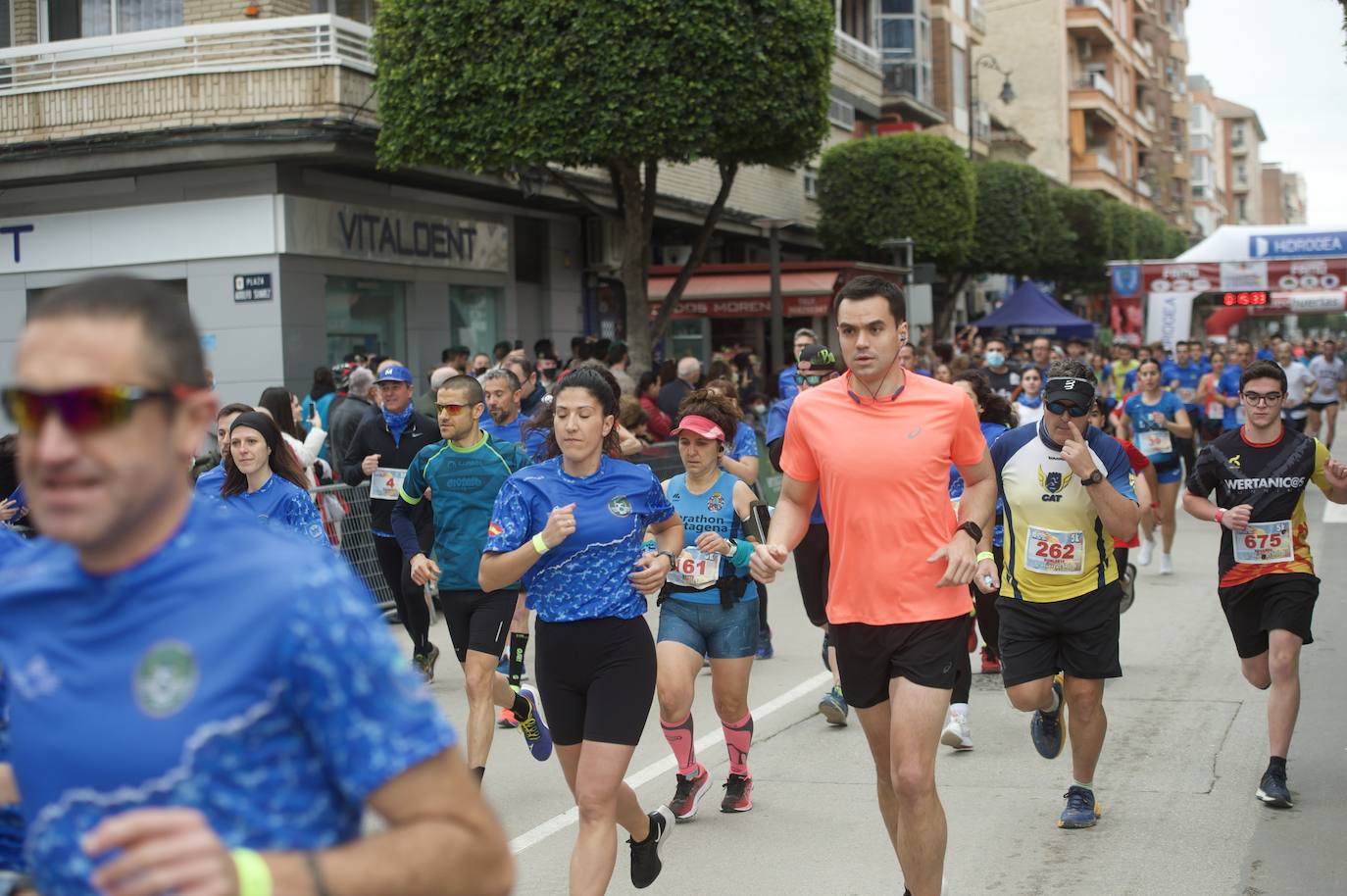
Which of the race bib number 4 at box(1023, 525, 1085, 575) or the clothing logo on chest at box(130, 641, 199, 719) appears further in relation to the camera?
the race bib number 4 at box(1023, 525, 1085, 575)

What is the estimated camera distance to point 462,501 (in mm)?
7344

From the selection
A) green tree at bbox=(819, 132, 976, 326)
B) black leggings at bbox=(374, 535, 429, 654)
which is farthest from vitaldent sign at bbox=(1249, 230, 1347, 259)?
black leggings at bbox=(374, 535, 429, 654)

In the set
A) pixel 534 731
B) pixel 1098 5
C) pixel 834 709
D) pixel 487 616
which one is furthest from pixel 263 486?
pixel 1098 5

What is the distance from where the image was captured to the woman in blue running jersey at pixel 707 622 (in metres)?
6.58

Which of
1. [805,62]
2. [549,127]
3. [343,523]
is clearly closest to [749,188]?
[805,62]

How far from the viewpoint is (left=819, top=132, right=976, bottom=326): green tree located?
32.8 meters

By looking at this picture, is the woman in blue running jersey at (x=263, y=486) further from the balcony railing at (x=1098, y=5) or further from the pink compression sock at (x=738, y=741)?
the balcony railing at (x=1098, y=5)

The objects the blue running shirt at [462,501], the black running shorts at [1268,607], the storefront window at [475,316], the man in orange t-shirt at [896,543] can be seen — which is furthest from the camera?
the storefront window at [475,316]

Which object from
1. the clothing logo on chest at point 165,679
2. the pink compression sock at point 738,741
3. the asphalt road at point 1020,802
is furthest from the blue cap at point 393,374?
the clothing logo on chest at point 165,679

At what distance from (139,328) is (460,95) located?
1753cm

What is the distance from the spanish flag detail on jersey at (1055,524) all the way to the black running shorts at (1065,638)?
0.16 ft

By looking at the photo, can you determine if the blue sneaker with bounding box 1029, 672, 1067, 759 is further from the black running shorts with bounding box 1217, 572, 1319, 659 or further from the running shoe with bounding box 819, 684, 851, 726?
the running shoe with bounding box 819, 684, 851, 726

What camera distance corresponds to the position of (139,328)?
72.2 inches

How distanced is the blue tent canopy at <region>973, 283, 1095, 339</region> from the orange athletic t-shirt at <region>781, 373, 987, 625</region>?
33045 millimetres
